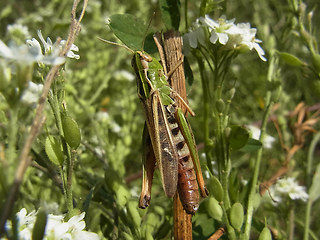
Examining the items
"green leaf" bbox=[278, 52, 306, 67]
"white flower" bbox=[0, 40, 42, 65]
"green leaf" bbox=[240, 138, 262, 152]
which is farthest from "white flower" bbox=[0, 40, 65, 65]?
"green leaf" bbox=[278, 52, 306, 67]

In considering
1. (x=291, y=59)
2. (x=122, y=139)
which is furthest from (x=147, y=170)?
(x=122, y=139)

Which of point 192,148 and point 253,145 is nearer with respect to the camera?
point 192,148

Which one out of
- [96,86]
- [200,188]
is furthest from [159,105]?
[96,86]

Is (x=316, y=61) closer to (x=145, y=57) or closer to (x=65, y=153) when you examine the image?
(x=145, y=57)

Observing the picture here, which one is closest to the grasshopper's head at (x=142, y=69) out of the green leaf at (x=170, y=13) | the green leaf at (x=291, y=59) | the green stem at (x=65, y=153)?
the green leaf at (x=170, y=13)

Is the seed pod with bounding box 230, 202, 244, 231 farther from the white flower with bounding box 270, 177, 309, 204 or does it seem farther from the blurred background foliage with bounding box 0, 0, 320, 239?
the white flower with bounding box 270, 177, 309, 204

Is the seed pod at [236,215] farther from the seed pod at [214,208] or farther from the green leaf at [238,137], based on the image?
the green leaf at [238,137]

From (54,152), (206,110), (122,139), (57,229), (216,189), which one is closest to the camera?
(57,229)
